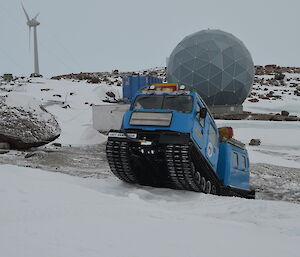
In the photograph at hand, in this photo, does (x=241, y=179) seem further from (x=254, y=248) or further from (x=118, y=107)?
(x=118, y=107)

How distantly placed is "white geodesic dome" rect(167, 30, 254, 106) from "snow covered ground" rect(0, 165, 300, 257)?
76.7 feet

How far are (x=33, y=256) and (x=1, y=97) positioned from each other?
1233 cm

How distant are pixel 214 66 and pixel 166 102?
22096mm

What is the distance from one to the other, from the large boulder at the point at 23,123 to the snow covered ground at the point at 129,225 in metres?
6.57

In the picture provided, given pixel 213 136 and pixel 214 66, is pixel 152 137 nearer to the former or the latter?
pixel 213 136

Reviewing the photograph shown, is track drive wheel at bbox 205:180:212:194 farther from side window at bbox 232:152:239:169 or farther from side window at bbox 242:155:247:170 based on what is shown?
side window at bbox 242:155:247:170

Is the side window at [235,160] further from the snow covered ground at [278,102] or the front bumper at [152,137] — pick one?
the snow covered ground at [278,102]

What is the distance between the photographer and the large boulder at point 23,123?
548 inches

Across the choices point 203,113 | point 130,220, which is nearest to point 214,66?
point 203,113

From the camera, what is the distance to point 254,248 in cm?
434

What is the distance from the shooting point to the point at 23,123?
1419 cm

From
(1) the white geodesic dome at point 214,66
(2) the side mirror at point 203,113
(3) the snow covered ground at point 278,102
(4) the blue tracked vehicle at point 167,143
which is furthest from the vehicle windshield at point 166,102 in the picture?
(3) the snow covered ground at point 278,102

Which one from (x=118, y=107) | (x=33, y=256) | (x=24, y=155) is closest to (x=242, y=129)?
(x=118, y=107)

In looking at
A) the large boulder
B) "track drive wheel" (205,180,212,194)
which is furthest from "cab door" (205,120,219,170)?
the large boulder
